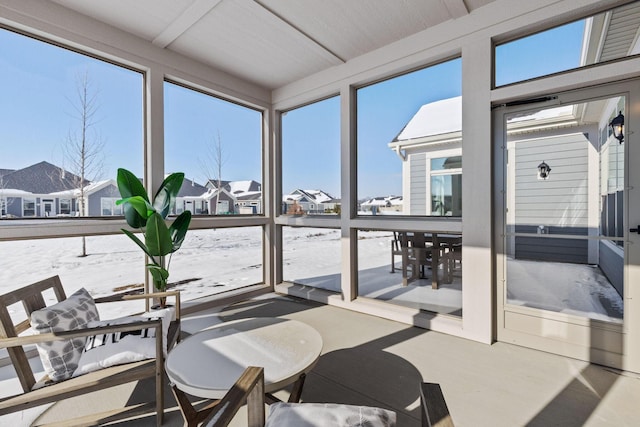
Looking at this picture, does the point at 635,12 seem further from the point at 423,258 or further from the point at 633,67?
the point at 423,258

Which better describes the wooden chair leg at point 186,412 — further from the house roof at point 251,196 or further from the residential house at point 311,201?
the house roof at point 251,196

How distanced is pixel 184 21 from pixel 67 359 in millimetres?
3188

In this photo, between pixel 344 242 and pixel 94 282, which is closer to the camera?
pixel 94 282

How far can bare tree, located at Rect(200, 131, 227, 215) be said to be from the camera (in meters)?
4.40

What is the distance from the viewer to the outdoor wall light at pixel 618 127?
100 inches

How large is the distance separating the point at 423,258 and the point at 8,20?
4790mm

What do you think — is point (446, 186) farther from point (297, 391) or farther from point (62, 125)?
point (62, 125)

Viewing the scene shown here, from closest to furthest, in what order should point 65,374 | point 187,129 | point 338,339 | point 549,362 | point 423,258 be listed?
point 65,374 → point 549,362 → point 338,339 → point 423,258 → point 187,129

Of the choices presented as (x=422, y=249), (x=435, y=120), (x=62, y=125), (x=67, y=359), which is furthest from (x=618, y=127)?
(x=62, y=125)

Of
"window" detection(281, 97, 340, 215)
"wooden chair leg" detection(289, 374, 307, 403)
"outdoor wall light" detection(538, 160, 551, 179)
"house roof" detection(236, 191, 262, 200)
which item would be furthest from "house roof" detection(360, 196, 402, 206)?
"wooden chair leg" detection(289, 374, 307, 403)

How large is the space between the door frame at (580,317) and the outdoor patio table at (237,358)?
82.6 inches

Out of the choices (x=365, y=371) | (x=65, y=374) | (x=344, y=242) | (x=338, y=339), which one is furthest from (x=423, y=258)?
(x=65, y=374)

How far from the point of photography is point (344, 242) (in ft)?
14.1

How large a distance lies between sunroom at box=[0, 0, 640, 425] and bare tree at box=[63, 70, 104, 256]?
0.02m
